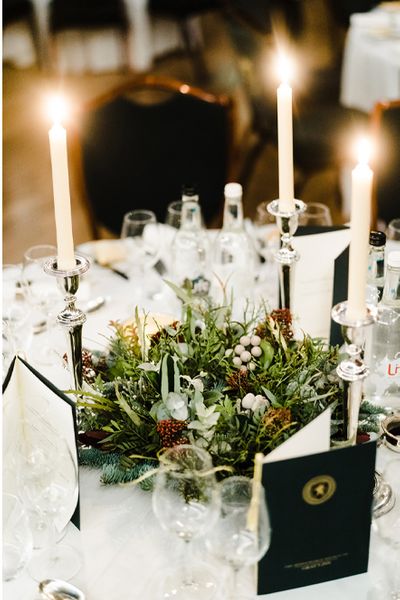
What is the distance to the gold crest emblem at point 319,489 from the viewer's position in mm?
1082

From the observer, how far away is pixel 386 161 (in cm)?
260

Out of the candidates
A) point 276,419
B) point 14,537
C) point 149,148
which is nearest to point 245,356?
point 276,419

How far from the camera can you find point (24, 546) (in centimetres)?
119

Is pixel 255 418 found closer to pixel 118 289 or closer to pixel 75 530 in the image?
pixel 75 530

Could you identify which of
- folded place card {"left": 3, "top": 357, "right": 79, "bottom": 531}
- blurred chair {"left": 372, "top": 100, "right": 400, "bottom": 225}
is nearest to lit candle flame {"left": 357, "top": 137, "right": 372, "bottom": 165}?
folded place card {"left": 3, "top": 357, "right": 79, "bottom": 531}

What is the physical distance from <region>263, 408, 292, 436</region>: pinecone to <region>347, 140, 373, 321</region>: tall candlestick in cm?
21

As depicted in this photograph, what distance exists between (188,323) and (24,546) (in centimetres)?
46

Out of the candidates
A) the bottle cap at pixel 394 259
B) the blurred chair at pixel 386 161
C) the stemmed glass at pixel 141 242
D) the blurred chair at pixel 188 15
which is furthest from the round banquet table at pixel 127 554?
the blurred chair at pixel 188 15

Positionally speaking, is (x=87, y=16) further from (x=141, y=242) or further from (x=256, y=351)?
(x=256, y=351)

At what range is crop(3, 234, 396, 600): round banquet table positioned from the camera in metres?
1.20

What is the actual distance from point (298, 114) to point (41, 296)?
2.15m

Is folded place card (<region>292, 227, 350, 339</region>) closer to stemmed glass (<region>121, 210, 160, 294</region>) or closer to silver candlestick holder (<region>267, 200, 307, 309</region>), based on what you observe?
silver candlestick holder (<region>267, 200, 307, 309</region>)

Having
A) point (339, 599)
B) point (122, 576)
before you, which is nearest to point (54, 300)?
point (122, 576)

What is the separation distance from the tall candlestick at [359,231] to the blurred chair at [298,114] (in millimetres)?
2480
